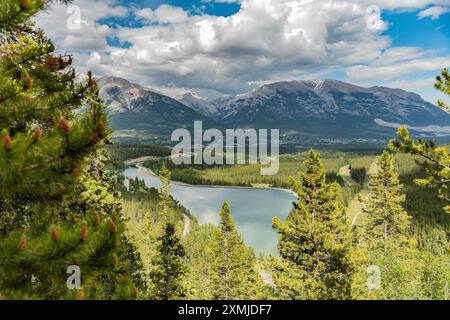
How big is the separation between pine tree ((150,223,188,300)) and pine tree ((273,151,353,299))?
631cm

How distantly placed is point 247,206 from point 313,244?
108995mm

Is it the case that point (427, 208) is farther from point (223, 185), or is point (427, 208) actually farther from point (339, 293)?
point (223, 185)

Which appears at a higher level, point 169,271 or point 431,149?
point 431,149

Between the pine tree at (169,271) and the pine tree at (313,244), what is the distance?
20.7ft

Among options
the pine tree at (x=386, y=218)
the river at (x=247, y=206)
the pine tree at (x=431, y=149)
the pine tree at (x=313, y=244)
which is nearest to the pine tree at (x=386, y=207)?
the pine tree at (x=386, y=218)

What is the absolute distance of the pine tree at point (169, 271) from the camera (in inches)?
813

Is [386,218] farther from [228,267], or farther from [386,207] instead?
[228,267]

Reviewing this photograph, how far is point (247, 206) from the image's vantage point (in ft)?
419

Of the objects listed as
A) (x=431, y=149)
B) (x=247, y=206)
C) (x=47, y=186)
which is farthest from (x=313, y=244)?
(x=247, y=206)

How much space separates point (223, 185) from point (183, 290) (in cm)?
16180

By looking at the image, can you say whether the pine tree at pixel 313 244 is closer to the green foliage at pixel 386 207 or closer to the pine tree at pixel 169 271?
the pine tree at pixel 169 271

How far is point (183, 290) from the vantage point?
69.5 feet

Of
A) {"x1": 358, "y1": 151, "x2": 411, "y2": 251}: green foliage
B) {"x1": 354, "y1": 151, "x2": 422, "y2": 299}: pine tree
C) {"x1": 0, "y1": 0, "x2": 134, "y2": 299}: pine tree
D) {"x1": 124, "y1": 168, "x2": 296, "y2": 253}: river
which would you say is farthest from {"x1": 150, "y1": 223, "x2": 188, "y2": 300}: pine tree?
{"x1": 124, "y1": 168, "x2": 296, "y2": 253}: river
